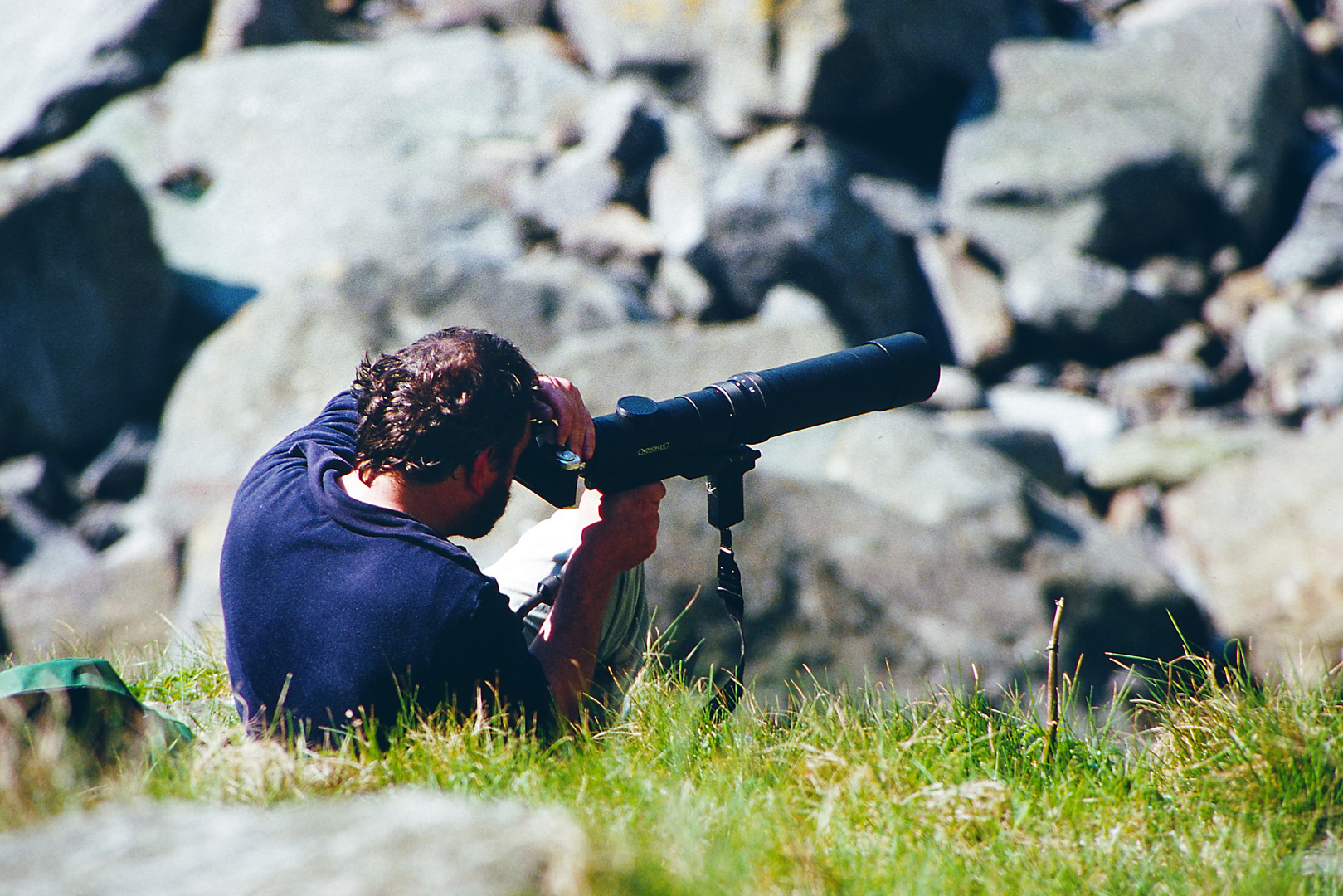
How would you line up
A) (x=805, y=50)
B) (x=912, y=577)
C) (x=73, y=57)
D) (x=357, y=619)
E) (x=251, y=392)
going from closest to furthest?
(x=357, y=619), (x=912, y=577), (x=251, y=392), (x=805, y=50), (x=73, y=57)

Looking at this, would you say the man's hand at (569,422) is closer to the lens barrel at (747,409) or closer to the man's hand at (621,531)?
the lens barrel at (747,409)

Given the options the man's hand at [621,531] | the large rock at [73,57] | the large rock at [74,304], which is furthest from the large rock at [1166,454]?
the large rock at [73,57]

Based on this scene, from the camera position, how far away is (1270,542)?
8.63 metres

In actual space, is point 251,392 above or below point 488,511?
below

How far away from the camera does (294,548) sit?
9.37 ft

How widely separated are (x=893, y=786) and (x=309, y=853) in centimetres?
156

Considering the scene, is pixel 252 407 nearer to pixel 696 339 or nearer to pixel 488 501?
pixel 696 339

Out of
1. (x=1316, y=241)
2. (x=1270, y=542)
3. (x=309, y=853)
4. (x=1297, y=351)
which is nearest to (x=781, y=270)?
(x=1270, y=542)

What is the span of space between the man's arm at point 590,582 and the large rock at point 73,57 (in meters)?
12.2

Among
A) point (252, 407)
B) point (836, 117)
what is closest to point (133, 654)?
point (252, 407)

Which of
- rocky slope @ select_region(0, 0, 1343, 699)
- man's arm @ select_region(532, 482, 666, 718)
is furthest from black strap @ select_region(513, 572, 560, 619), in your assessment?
rocky slope @ select_region(0, 0, 1343, 699)

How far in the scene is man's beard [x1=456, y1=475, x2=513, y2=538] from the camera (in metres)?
3.10

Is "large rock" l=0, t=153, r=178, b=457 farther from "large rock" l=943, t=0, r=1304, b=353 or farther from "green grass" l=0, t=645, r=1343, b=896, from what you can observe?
"large rock" l=943, t=0, r=1304, b=353

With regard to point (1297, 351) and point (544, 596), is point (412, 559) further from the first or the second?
point (1297, 351)
